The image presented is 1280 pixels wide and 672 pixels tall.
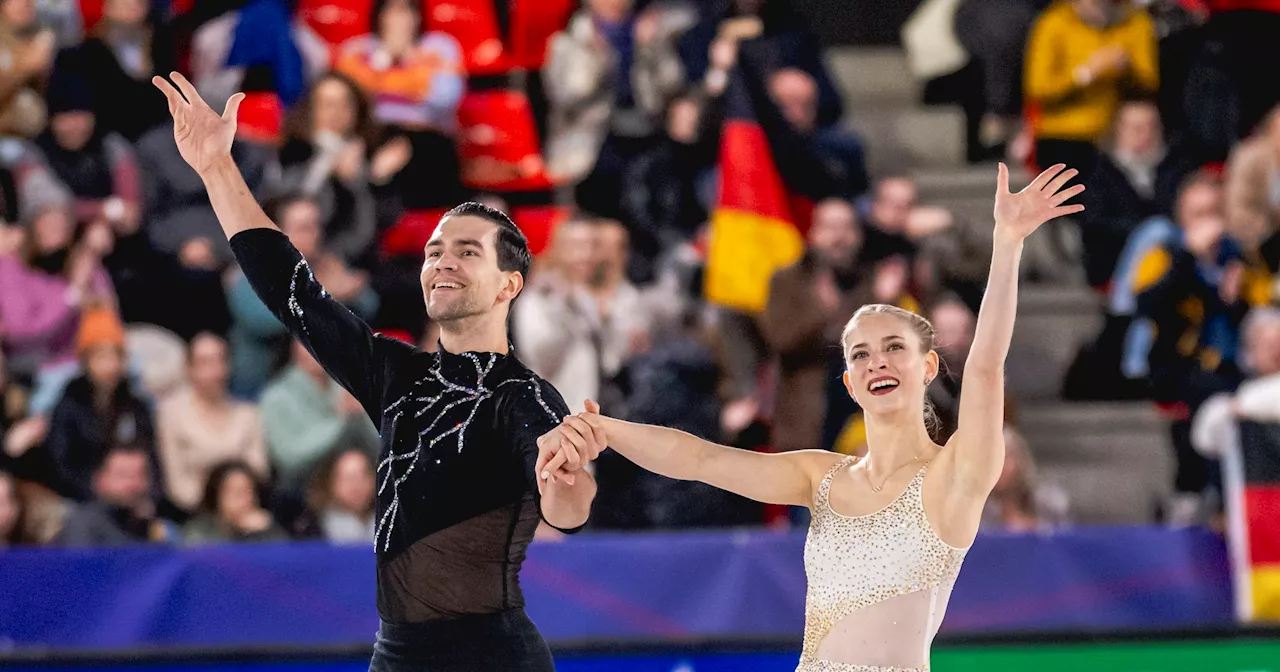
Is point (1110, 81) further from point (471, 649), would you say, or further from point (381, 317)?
point (471, 649)

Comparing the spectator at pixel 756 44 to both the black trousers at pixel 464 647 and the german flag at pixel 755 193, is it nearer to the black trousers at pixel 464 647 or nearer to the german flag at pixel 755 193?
the german flag at pixel 755 193

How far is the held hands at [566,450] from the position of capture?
3.61 meters

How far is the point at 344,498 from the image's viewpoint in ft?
22.6

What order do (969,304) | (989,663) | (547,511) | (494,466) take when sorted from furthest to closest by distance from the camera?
(969,304)
(989,663)
(494,466)
(547,511)

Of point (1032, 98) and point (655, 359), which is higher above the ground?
point (1032, 98)

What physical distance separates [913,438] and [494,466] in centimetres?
97

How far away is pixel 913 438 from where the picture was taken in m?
4.11

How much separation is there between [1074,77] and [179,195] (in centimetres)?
439

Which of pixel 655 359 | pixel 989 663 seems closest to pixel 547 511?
pixel 989 663

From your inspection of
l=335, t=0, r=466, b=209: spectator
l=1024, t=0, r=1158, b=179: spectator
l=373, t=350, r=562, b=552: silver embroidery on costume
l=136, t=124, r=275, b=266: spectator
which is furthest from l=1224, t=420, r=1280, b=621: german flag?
l=136, t=124, r=275, b=266: spectator

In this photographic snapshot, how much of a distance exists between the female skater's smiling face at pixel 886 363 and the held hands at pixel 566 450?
2.22ft

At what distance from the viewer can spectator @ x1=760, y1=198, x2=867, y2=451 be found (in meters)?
7.25

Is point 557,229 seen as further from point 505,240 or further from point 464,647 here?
point 464,647

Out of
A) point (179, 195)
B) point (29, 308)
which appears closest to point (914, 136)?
point (179, 195)
